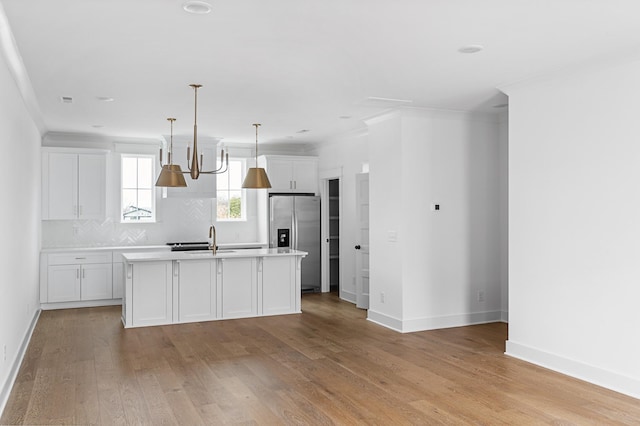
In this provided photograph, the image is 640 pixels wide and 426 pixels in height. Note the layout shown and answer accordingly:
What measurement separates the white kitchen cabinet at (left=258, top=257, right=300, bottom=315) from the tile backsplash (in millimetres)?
2300

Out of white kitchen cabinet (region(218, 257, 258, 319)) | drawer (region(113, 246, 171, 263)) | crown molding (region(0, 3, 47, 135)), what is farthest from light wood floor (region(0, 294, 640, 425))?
crown molding (region(0, 3, 47, 135))

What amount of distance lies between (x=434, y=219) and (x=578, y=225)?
196cm

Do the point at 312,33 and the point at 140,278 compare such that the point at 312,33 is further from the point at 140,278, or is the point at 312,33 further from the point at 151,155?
the point at 151,155

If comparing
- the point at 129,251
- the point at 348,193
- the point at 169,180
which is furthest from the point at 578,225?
the point at 129,251

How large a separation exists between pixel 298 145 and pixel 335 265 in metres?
2.20

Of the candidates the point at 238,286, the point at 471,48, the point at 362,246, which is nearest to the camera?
the point at 471,48

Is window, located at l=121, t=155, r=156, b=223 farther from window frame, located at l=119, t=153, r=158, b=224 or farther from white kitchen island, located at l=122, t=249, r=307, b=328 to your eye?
white kitchen island, located at l=122, t=249, r=307, b=328

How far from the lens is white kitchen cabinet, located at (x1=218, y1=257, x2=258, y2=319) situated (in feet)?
22.1

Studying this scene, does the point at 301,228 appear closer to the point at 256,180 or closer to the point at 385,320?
the point at 256,180

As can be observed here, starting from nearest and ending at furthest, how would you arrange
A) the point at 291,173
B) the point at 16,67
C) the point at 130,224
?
the point at 16,67
the point at 130,224
the point at 291,173

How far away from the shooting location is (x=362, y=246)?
24.6 feet

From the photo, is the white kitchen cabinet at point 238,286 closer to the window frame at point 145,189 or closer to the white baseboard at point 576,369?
the window frame at point 145,189

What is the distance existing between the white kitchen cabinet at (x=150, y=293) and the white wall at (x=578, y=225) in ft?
12.8

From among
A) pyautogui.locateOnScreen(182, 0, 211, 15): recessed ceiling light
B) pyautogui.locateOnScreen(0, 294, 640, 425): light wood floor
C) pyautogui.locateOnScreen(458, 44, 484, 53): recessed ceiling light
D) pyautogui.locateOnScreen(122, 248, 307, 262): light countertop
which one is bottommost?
pyautogui.locateOnScreen(0, 294, 640, 425): light wood floor
